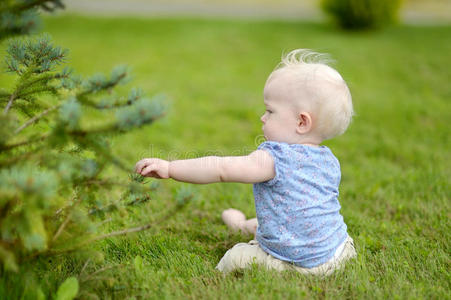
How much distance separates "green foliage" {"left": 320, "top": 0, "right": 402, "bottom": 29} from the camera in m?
12.1

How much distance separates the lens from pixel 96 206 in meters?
1.84

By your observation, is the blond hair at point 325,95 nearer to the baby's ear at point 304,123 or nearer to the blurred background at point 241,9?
the baby's ear at point 304,123

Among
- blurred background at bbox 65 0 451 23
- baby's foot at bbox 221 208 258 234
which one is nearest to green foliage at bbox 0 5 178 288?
baby's foot at bbox 221 208 258 234

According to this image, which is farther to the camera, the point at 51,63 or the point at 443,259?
the point at 443,259

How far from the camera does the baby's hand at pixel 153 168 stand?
6.50 feet

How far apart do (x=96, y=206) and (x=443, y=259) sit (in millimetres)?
1836

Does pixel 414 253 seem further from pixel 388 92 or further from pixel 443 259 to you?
pixel 388 92

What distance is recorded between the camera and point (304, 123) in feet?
6.96

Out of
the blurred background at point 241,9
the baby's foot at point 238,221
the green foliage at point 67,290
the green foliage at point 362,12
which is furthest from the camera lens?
the blurred background at point 241,9

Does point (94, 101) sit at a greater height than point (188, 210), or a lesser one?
greater

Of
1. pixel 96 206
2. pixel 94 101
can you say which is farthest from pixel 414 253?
pixel 94 101

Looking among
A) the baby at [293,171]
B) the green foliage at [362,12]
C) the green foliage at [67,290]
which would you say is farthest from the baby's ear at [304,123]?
the green foliage at [362,12]

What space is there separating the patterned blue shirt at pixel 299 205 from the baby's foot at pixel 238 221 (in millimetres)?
521

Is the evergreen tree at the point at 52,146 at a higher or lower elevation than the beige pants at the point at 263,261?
higher
